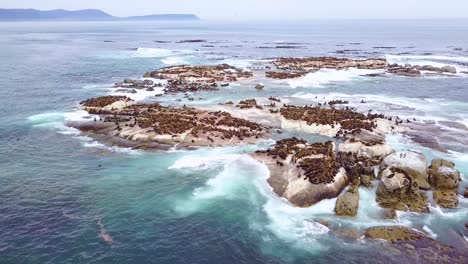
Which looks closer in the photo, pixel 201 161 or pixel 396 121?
pixel 201 161

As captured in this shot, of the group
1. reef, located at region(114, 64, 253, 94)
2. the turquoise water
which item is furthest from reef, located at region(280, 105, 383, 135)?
reef, located at region(114, 64, 253, 94)

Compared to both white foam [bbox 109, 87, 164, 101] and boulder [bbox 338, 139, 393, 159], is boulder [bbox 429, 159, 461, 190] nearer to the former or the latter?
boulder [bbox 338, 139, 393, 159]

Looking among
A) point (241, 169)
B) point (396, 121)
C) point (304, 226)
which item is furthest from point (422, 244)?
point (396, 121)

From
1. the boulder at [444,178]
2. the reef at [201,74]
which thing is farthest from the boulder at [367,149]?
the reef at [201,74]

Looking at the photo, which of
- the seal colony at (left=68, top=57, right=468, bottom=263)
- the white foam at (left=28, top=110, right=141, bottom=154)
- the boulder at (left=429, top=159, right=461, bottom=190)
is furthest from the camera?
the white foam at (left=28, top=110, right=141, bottom=154)

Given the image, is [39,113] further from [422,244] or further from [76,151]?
[422,244]

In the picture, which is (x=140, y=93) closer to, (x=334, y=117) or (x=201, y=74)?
(x=201, y=74)

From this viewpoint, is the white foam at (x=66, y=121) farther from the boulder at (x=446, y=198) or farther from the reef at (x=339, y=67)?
the reef at (x=339, y=67)
